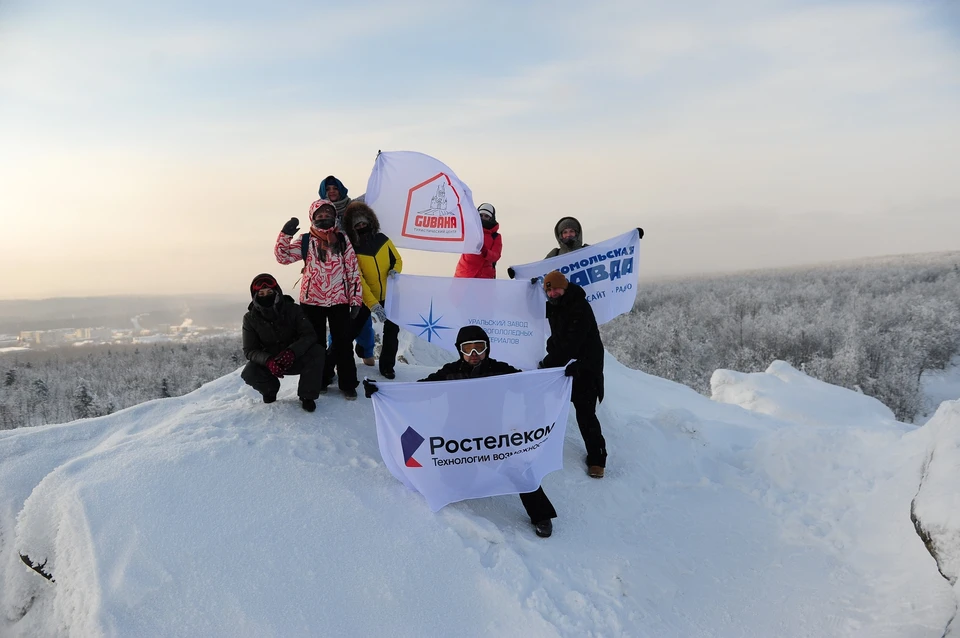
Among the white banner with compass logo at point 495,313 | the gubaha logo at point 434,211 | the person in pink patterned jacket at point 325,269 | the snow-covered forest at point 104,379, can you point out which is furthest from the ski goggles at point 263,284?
the snow-covered forest at point 104,379

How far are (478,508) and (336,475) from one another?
127cm

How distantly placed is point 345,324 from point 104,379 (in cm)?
3489

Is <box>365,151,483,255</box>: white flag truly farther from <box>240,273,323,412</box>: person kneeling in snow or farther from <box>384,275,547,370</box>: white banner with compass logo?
<box>240,273,323,412</box>: person kneeling in snow

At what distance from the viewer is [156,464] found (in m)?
4.34

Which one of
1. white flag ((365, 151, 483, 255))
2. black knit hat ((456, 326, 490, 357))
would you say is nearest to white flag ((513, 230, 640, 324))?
white flag ((365, 151, 483, 255))

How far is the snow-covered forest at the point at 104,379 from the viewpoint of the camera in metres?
23.5

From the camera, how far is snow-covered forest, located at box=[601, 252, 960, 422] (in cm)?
2167

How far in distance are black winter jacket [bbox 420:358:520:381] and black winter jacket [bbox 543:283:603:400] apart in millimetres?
1028

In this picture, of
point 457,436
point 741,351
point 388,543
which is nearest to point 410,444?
point 457,436

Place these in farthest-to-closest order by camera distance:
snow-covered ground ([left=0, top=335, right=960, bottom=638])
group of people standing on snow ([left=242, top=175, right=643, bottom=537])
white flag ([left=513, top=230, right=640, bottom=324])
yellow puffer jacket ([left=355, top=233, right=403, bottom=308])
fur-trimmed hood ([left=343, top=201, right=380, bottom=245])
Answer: white flag ([left=513, top=230, right=640, bottom=324]) < yellow puffer jacket ([left=355, top=233, right=403, bottom=308]) < fur-trimmed hood ([left=343, top=201, right=380, bottom=245]) < group of people standing on snow ([left=242, top=175, right=643, bottom=537]) < snow-covered ground ([left=0, top=335, right=960, bottom=638])

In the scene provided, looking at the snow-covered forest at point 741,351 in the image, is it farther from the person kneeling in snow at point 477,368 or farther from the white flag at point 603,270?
the person kneeling in snow at point 477,368

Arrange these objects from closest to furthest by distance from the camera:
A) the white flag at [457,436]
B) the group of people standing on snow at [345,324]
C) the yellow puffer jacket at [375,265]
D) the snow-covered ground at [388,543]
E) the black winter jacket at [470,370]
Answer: the snow-covered ground at [388,543]
the white flag at [457,436]
the black winter jacket at [470,370]
the group of people standing on snow at [345,324]
the yellow puffer jacket at [375,265]

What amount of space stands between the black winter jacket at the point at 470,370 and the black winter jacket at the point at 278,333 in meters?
1.41

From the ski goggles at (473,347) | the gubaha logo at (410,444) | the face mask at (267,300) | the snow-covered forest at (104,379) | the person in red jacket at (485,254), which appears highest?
the person in red jacket at (485,254)
